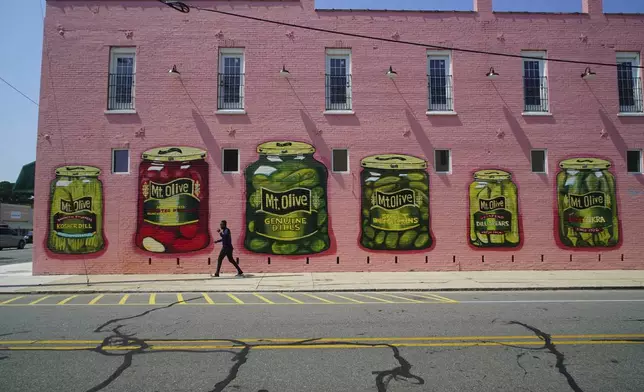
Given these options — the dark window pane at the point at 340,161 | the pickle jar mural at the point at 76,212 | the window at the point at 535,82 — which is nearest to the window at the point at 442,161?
the dark window pane at the point at 340,161

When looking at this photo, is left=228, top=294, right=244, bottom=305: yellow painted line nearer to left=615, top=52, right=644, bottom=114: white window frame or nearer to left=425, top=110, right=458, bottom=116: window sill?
left=425, top=110, right=458, bottom=116: window sill

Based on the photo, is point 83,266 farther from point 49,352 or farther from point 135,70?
point 49,352

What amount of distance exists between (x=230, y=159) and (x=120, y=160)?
3.69 meters

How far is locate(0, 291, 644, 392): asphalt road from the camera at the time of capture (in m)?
4.39

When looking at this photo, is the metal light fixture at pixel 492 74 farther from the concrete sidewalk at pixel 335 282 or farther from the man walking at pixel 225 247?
the man walking at pixel 225 247

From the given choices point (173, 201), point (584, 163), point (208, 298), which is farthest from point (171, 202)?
point (584, 163)

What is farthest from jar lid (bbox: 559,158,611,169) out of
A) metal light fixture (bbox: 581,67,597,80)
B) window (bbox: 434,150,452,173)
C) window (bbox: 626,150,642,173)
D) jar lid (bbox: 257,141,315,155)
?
jar lid (bbox: 257,141,315,155)

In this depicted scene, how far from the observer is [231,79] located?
48.9 feet

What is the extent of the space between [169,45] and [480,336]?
44.2 feet

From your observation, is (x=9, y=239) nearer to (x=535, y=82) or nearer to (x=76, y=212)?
(x=76, y=212)

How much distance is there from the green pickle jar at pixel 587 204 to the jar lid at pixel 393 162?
4.97 metres

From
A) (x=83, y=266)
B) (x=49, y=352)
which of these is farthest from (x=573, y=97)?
(x=83, y=266)

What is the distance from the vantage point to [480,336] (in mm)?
6082

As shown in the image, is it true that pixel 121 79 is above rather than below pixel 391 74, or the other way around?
below
